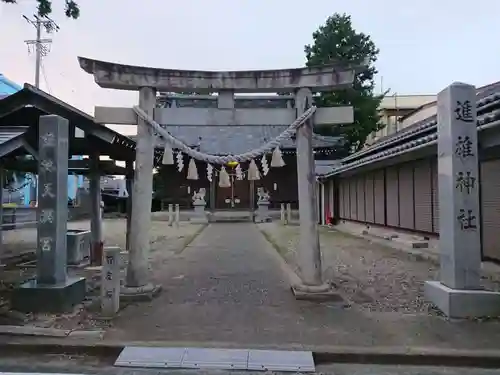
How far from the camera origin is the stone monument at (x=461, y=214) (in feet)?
20.8

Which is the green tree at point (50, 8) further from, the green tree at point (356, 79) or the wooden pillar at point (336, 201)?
the green tree at point (356, 79)

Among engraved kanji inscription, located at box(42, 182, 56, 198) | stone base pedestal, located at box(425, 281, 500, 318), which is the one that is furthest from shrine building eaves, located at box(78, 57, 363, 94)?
stone base pedestal, located at box(425, 281, 500, 318)

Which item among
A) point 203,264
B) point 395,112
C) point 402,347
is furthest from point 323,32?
point 402,347

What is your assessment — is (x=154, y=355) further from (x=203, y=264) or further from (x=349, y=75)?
(x=203, y=264)

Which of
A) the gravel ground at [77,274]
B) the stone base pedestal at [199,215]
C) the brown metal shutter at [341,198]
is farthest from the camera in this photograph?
the stone base pedestal at [199,215]

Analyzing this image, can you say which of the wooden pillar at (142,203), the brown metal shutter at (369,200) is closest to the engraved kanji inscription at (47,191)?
the wooden pillar at (142,203)

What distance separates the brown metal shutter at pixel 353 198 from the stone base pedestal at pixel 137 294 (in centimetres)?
1468

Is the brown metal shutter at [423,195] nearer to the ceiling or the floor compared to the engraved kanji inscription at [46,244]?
nearer to the ceiling

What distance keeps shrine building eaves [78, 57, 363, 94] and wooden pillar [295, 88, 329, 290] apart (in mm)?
309

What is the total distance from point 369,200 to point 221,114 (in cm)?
1212

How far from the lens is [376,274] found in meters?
9.88

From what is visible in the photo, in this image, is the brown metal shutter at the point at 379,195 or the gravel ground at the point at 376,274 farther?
the brown metal shutter at the point at 379,195

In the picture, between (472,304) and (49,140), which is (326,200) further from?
(49,140)

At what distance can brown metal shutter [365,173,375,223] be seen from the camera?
18234 mm
